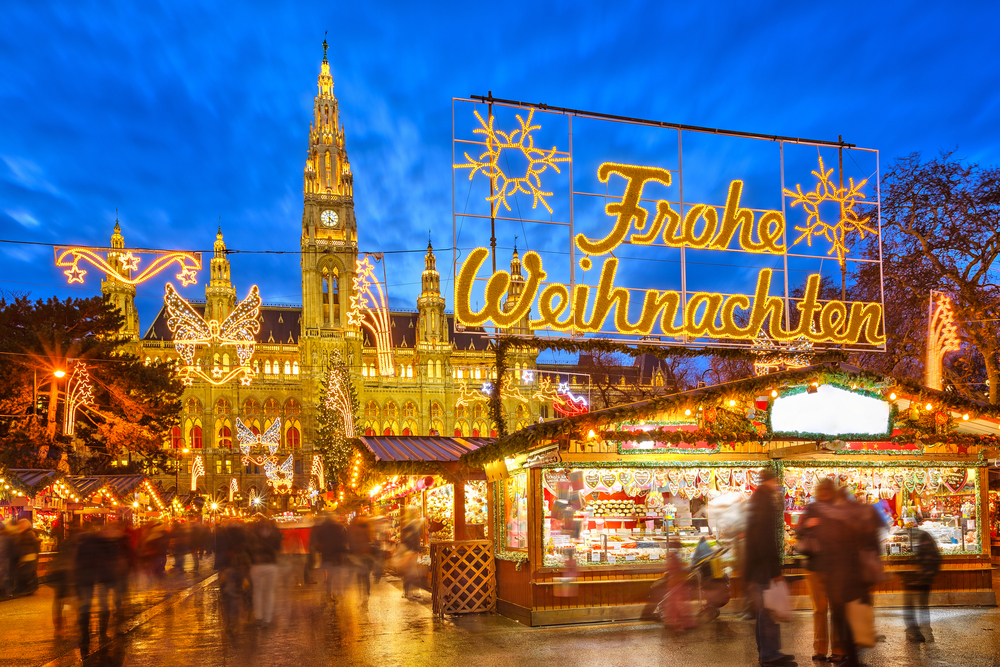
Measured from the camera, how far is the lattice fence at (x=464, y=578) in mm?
13648

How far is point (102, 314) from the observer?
34.7 m

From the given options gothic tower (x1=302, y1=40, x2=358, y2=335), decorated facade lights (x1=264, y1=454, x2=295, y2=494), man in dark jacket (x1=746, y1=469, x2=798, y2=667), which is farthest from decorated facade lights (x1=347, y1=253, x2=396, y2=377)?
gothic tower (x1=302, y1=40, x2=358, y2=335)

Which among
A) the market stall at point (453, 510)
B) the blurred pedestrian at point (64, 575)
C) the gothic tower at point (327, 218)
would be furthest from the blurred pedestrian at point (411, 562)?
the gothic tower at point (327, 218)

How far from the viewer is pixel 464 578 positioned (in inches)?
542

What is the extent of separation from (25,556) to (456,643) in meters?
11.0

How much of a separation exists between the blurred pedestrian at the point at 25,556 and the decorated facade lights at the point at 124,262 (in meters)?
5.60

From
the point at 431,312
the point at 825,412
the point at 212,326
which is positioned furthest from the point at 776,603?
the point at 431,312

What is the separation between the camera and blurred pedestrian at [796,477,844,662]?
8.03 m

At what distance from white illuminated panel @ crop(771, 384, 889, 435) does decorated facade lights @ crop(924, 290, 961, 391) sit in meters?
7.39

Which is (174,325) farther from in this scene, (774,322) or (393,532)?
(774,322)

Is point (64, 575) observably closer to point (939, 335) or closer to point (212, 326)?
point (212, 326)

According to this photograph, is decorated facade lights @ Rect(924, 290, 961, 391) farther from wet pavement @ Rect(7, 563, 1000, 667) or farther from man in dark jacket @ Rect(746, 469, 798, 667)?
man in dark jacket @ Rect(746, 469, 798, 667)

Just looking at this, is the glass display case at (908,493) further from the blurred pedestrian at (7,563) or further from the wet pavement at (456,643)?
the blurred pedestrian at (7,563)

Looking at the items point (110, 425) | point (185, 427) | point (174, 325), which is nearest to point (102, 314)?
Result: point (110, 425)
